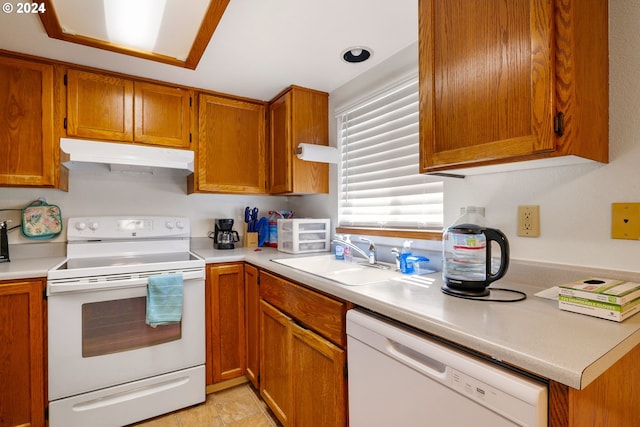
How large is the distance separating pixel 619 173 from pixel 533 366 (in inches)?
29.5

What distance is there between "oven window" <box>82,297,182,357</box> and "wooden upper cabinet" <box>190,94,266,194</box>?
0.89 metres

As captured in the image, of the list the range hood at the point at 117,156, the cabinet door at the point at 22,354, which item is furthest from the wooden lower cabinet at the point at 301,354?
the cabinet door at the point at 22,354

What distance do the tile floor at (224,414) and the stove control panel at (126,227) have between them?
1157 mm

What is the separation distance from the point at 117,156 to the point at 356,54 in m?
1.53

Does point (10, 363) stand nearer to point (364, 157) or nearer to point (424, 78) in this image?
point (364, 157)

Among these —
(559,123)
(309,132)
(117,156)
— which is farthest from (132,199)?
(559,123)

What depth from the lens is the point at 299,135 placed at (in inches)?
89.5

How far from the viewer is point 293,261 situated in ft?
6.20

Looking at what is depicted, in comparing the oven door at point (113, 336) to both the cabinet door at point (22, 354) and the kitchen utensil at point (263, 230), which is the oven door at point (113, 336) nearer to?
the cabinet door at point (22, 354)

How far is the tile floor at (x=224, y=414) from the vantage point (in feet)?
5.83

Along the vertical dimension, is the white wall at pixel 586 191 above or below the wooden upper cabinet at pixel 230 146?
below

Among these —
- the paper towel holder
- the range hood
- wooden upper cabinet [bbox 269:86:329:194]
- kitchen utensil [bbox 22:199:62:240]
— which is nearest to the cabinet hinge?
the paper towel holder

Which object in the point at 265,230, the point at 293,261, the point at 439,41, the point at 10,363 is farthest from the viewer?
the point at 265,230

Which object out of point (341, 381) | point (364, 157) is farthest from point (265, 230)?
point (341, 381)
